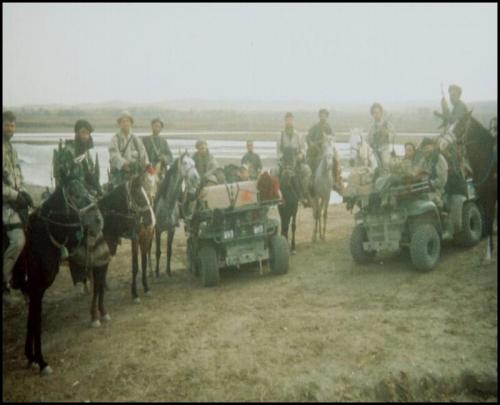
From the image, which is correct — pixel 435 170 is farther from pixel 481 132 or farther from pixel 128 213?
pixel 128 213

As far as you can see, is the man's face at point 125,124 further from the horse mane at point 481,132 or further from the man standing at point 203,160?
the horse mane at point 481,132

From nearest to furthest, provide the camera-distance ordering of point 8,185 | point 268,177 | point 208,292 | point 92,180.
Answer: point 8,185 < point 92,180 < point 208,292 < point 268,177

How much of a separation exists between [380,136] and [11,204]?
8.83m

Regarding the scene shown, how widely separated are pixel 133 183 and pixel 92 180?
93cm

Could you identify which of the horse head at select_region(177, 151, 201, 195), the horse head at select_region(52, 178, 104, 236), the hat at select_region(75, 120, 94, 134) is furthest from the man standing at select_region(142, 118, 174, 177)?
the horse head at select_region(52, 178, 104, 236)

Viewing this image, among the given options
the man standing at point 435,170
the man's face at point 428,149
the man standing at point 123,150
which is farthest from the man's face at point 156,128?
the man's face at point 428,149

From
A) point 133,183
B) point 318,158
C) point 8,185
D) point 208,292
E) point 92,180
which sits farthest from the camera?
point 318,158

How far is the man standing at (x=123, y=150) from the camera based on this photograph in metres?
8.30

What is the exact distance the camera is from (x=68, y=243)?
246 inches

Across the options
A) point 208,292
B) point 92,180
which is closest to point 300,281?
point 208,292

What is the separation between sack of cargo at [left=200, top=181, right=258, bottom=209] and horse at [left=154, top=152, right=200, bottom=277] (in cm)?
36

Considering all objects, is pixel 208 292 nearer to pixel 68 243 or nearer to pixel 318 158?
pixel 68 243

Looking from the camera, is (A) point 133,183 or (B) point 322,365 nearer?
(B) point 322,365

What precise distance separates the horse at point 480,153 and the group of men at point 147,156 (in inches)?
34.9
